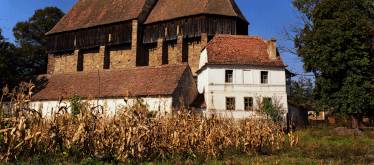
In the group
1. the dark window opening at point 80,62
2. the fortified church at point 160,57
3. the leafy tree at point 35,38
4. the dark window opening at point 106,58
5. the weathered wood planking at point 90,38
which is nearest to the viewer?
the fortified church at point 160,57

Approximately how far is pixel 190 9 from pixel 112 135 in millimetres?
27615

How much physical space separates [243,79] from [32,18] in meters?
36.3

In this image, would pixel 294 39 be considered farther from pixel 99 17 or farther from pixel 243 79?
pixel 99 17

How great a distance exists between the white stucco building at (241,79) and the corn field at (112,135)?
12.5m

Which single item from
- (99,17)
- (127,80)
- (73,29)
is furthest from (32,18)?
(127,80)

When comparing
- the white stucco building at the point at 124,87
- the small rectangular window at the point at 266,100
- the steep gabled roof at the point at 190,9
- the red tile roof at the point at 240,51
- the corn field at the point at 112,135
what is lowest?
the corn field at the point at 112,135

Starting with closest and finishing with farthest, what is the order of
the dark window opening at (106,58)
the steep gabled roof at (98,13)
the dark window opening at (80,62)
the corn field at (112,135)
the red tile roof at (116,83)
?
the corn field at (112,135)
the red tile roof at (116,83)
the steep gabled roof at (98,13)
the dark window opening at (106,58)
the dark window opening at (80,62)

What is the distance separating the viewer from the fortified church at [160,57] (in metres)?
23.5

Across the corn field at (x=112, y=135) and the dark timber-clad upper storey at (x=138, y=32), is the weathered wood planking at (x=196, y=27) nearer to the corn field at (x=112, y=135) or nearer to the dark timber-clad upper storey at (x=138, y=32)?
the dark timber-clad upper storey at (x=138, y=32)

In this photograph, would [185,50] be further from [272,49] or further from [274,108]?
[274,108]

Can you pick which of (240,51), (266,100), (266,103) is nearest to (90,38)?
(240,51)

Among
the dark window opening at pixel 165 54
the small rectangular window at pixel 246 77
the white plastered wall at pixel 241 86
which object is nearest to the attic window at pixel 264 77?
the white plastered wall at pixel 241 86

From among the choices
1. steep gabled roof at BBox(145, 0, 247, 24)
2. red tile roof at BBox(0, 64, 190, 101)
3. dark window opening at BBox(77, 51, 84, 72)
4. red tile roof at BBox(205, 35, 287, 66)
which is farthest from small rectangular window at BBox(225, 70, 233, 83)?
dark window opening at BBox(77, 51, 84, 72)

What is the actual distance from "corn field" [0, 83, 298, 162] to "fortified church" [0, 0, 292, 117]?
398 centimetres
